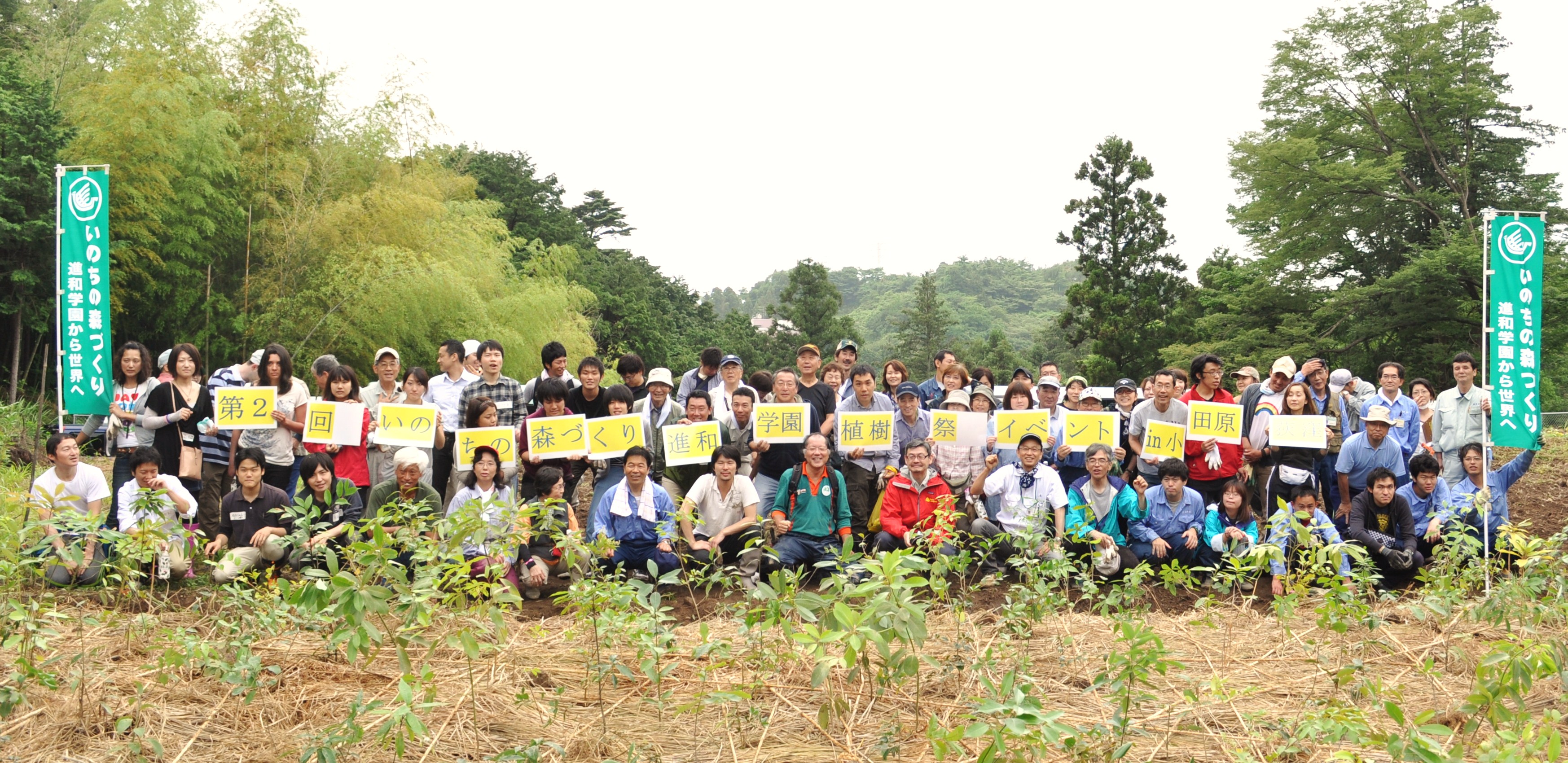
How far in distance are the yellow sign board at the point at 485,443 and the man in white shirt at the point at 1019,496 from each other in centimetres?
314

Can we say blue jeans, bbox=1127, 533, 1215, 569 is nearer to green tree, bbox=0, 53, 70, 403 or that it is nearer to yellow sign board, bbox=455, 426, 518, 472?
yellow sign board, bbox=455, 426, 518, 472

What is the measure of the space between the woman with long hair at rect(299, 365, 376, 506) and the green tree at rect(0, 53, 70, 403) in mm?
10454

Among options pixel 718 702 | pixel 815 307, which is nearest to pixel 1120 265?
pixel 815 307

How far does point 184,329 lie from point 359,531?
46.1 ft

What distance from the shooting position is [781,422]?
25.4 ft

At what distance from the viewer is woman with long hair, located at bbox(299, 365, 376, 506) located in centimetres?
738

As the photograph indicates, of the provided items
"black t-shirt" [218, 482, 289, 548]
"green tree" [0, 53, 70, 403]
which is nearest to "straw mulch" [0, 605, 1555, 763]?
"black t-shirt" [218, 482, 289, 548]

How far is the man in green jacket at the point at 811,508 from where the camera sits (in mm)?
7281

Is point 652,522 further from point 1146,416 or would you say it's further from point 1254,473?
point 1254,473

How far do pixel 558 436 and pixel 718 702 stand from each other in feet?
11.7

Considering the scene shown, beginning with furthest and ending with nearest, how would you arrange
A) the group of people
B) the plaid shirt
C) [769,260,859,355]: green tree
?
1. [769,260,859,355]: green tree
2. the plaid shirt
3. the group of people

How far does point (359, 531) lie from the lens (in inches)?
184

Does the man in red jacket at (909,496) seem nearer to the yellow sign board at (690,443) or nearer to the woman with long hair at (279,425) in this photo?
the yellow sign board at (690,443)

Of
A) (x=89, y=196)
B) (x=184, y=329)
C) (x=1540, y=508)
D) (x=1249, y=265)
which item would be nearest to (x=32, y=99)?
(x=184, y=329)
